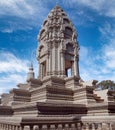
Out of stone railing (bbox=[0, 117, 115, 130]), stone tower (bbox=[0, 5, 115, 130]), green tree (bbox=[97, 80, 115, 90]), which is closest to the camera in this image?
stone railing (bbox=[0, 117, 115, 130])

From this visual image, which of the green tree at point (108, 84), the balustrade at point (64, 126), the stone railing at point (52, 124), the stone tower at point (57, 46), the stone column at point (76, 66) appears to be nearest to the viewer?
the stone railing at point (52, 124)

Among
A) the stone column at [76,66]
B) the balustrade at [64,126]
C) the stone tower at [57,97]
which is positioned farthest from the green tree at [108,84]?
the balustrade at [64,126]

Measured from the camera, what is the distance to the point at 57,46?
26250 millimetres

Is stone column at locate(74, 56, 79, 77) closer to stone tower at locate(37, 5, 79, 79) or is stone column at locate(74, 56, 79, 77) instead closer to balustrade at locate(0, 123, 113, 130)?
stone tower at locate(37, 5, 79, 79)

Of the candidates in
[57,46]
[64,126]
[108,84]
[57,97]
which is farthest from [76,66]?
[108,84]

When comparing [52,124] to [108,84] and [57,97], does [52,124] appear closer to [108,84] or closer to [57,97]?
[57,97]

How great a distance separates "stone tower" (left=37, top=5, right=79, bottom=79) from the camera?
25.2 meters

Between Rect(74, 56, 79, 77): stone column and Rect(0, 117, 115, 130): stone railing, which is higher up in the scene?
Rect(74, 56, 79, 77): stone column

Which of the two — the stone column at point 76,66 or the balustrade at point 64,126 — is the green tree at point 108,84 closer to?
the stone column at point 76,66

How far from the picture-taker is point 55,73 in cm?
2461

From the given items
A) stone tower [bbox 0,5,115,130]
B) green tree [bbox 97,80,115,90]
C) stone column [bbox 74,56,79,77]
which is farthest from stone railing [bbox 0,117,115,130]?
green tree [bbox 97,80,115,90]

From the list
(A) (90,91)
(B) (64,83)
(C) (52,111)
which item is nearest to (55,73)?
(B) (64,83)

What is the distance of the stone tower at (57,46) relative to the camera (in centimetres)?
2520

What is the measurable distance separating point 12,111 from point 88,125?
37.3 ft
